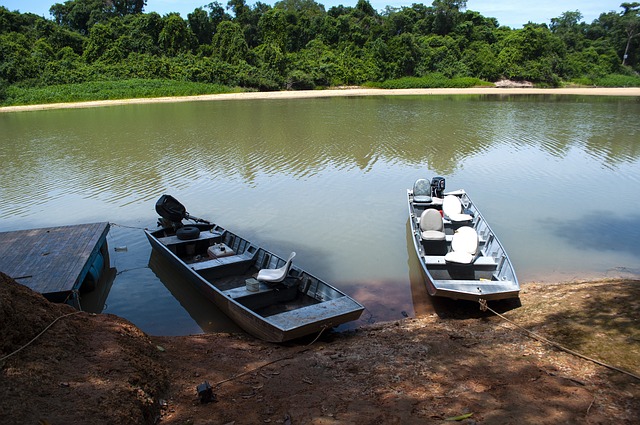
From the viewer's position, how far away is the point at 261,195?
16172mm

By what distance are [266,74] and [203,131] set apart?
34.0 meters

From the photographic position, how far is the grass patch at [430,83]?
202 feet

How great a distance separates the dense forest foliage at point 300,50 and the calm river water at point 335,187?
2693 cm

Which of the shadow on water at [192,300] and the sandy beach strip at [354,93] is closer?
the shadow on water at [192,300]

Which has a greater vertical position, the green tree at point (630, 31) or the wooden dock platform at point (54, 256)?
the green tree at point (630, 31)

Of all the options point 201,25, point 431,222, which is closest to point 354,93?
point 201,25

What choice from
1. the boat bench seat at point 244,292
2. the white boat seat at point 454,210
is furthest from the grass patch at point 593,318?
the boat bench seat at point 244,292

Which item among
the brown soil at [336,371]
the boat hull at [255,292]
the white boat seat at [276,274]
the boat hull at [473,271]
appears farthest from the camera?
the white boat seat at [276,274]

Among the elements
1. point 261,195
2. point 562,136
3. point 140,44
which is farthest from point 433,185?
point 140,44

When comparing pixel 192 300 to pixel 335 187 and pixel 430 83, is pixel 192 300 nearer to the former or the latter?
pixel 335 187

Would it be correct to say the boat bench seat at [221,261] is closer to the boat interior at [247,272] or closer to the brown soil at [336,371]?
the boat interior at [247,272]

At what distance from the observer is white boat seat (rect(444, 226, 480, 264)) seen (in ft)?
29.4

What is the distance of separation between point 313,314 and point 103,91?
51.4 metres

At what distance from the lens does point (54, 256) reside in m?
9.75
